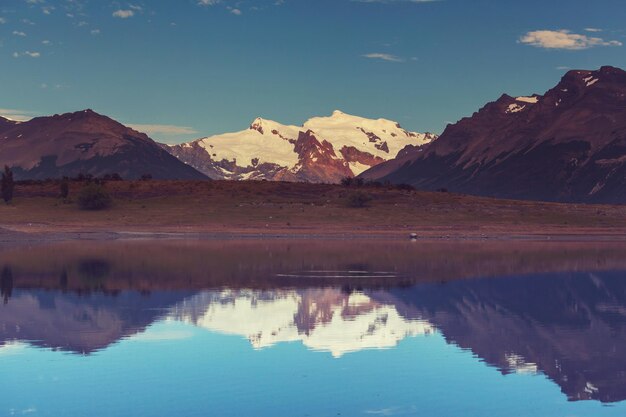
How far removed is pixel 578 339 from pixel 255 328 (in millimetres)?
12112

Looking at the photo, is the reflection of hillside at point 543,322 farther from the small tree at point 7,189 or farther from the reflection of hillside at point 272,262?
the small tree at point 7,189

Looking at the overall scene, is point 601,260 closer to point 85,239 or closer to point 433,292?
point 433,292

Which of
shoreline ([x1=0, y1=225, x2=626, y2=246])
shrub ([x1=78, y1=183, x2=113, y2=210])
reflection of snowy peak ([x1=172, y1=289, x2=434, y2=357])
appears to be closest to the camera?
reflection of snowy peak ([x1=172, y1=289, x2=434, y2=357])

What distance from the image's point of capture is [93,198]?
13212 centimetres

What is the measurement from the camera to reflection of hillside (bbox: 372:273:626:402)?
27219mm

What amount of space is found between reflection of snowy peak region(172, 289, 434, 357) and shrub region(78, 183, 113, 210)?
88.8m

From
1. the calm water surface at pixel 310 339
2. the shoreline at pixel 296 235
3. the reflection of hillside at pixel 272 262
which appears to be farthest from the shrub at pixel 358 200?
the calm water surface at pixel 310 339

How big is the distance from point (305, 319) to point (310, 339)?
4.98 m

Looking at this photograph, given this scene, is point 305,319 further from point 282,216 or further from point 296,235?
point 282,216

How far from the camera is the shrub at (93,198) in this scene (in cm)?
13200

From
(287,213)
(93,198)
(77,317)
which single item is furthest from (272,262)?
(93,198)

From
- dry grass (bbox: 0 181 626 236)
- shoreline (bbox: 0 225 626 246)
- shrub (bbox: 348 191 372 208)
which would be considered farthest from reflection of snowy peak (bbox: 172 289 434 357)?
shrub (bbox: 348 191 372 208)

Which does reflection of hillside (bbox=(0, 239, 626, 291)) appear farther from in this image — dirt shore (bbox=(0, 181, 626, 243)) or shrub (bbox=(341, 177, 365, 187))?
shrub (bbox=(341, 177, 365, 187))

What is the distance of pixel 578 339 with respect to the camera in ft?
109
